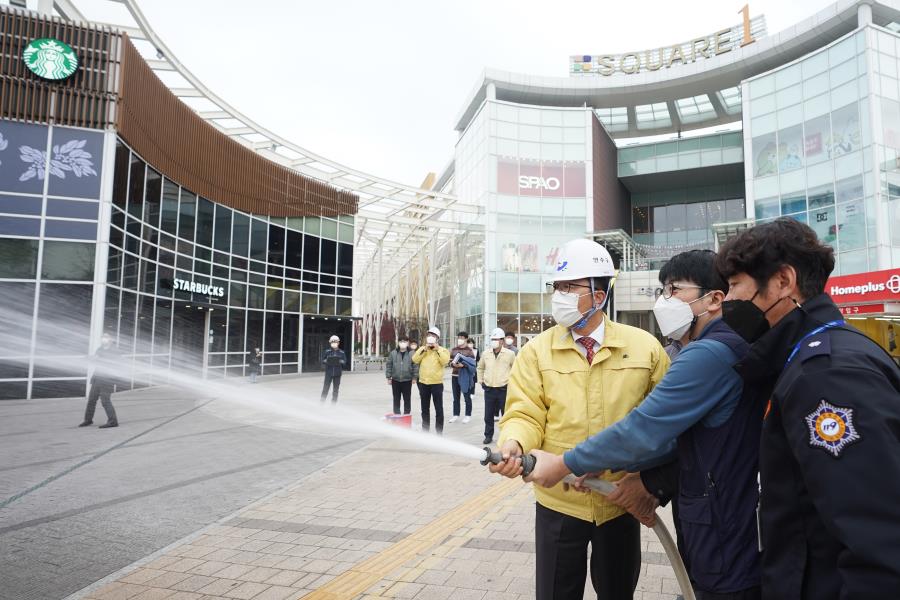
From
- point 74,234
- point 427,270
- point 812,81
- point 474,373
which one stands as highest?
point 812,81

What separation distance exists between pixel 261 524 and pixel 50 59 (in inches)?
650

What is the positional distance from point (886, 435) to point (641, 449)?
0.86m

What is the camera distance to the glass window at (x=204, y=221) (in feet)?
74.8

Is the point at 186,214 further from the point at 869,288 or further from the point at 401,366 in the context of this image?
the point at 869,288

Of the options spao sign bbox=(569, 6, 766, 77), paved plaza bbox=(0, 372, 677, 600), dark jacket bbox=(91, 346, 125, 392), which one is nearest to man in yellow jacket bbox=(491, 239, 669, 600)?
paved plaza bbox=(0, 372, 677, 600)

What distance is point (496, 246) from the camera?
36.1 m

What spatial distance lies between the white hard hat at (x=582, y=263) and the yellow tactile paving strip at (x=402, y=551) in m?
2.67

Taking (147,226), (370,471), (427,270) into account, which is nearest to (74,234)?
(147,226)

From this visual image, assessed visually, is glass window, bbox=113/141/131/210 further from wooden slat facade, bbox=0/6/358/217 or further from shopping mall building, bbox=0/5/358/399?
wooden slat facade, bbox=0/6/358/217

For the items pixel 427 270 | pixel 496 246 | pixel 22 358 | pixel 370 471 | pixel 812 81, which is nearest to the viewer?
pixel 370 471

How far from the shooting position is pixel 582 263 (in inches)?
110

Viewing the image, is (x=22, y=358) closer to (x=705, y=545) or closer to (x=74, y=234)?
(x=74, y=234)

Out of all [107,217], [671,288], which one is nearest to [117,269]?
[107,217]

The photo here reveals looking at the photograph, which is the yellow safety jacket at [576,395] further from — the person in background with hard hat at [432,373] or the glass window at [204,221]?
the glass window at [204,221]
